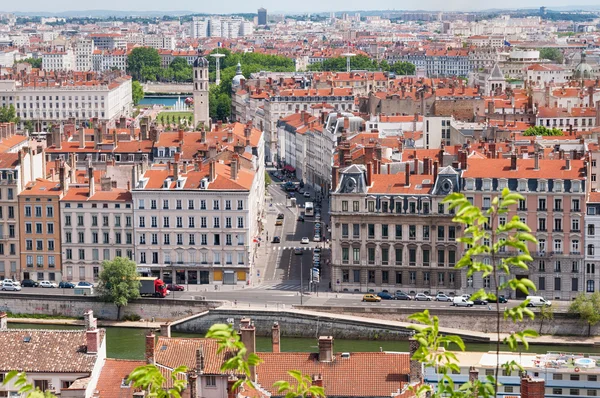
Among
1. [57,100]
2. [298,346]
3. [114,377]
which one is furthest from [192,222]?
[57,100]

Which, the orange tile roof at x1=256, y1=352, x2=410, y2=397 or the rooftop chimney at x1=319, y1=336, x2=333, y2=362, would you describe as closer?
the orange tile roof at x1=256, y1=352, x2=410, y2=397

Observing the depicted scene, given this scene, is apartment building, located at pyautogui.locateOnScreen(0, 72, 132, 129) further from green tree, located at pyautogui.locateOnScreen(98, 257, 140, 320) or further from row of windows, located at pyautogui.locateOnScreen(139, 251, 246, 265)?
green tree, located at pyautogui.locateOnScreen(98, 257, 140, 320)

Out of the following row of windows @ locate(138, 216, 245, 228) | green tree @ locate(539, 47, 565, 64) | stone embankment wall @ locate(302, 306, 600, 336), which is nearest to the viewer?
stone embankment wall @ locate(302, 306, 600, 336)

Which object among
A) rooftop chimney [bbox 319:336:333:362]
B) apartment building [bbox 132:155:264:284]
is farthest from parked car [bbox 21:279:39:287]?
rooftop chimney [bbox 319:336:333:362]

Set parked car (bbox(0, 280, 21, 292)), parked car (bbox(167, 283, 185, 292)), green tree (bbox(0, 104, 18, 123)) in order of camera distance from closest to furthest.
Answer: parked car (bbox(167, 283, 185, 292))
parked car (bbox(0, 280, 21, 292))
green tree (bbox(0, 104, 18, 123))

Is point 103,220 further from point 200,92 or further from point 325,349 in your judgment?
point 200,92


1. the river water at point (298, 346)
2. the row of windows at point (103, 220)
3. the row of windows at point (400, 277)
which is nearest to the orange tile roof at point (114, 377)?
the river water at point (298, 346)

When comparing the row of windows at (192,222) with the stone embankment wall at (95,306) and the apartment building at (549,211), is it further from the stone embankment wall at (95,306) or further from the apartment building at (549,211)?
the apartment building at (549,211)
